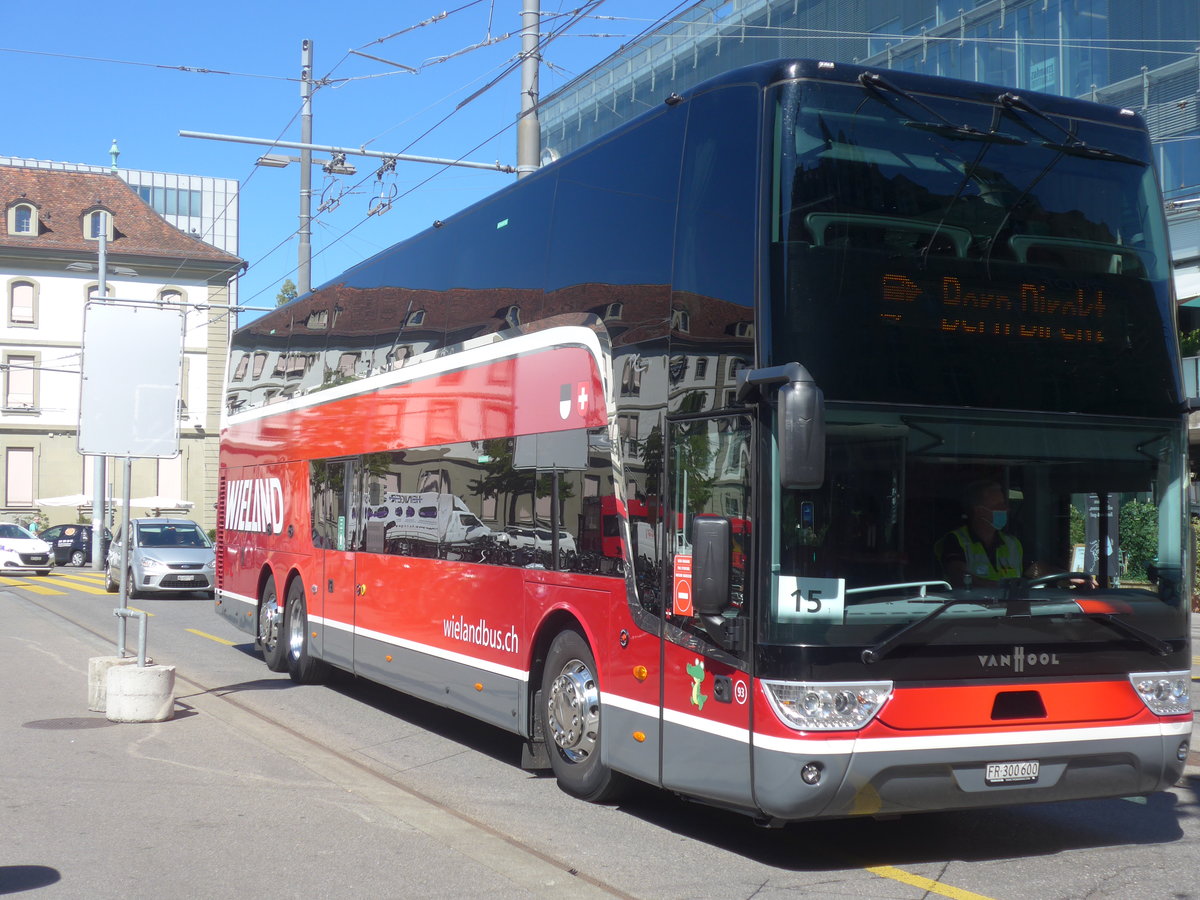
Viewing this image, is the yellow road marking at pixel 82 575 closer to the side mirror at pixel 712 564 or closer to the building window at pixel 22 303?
the building window at pixel 22 303

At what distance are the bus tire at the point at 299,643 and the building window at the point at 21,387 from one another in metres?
52.8

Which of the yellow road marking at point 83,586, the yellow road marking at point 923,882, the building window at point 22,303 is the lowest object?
the yellow road marking at point 83,586

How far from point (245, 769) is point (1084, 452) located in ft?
18.5

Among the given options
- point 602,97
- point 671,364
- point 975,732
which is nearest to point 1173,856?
point 975,732

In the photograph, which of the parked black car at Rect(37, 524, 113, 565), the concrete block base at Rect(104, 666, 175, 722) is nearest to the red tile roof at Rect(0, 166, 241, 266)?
the parked black car at Rect(37, 524, 113, 565)

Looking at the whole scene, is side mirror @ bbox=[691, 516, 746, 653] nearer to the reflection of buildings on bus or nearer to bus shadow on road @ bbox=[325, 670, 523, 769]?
the reflection of buildings on bus

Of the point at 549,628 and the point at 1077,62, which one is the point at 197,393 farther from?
the point at 549,628

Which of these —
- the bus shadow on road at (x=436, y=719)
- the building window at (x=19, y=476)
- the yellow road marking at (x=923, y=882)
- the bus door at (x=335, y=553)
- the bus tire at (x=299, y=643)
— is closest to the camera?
the yellow road marking at (x=923, y=882)

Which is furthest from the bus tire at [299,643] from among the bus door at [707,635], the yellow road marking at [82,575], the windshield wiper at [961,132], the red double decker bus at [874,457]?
the yellow road marking at [82,575]

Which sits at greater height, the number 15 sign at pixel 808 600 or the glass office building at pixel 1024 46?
the glass office building at pixel 1024 46

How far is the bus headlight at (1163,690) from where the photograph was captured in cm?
709

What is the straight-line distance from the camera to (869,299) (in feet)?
22.1

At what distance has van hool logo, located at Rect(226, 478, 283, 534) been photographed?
15.5 m

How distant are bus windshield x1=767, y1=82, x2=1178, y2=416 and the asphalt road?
2.25 meters
